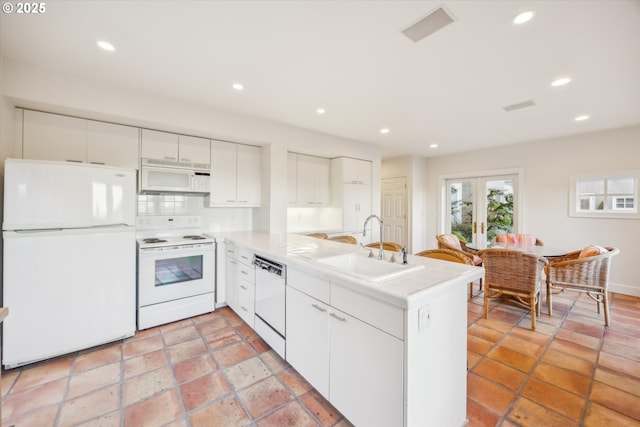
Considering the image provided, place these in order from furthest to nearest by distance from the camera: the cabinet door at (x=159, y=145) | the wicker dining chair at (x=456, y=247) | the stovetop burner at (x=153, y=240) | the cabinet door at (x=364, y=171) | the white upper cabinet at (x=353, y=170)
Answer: the cabinet door at (x=364, y=171)
the white upper cabinet at (x=353, y=170)
the wicker dining chair at (x=456, y=247)
the cabinet door at (x=159, y=145)
the stovetop burner at (x=153, y=240)

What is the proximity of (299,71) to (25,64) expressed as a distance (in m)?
2.39

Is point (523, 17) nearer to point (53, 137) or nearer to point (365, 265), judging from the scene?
point (365, 265)

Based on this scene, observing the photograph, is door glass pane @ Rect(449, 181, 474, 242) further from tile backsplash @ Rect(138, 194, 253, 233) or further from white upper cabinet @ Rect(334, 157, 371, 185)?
tile backsplash @ Rect(138, 194, 253, 233)

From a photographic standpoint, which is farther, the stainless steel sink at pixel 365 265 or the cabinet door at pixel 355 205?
the cabinet door at pixel 355 205

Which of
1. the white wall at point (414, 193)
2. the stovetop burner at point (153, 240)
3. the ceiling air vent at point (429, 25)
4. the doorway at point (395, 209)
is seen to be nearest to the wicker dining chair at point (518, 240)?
the white wall at point (414, 193)

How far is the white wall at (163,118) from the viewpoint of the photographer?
2334 mm

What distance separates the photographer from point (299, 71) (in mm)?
2424

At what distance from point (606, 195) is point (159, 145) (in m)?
6.44

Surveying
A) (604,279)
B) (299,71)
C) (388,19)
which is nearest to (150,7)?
(299,71)

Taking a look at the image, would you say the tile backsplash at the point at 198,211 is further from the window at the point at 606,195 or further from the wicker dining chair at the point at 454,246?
the window at the point at 606,195

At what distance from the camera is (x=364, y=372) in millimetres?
1433

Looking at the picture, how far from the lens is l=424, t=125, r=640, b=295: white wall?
3934mm

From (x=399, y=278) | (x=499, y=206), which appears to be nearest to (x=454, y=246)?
(x=499, y=206)

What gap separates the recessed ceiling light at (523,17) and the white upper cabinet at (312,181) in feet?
10.4
